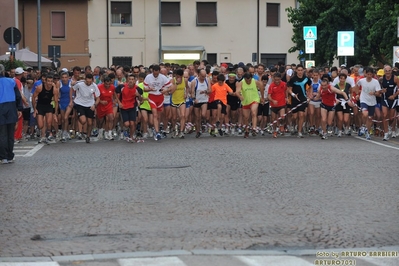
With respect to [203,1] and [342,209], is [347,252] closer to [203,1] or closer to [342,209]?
[342,209]

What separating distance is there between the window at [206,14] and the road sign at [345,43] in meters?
26.4

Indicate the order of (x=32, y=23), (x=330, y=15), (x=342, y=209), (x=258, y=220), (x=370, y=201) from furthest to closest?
(x=32, y=23)
(x=330, y=15)
(x=370, y=201)
(x=342, y=209)
(x=258, y=220)

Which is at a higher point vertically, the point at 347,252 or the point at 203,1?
the point at 203,1

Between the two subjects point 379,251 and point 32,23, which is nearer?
point 379,251

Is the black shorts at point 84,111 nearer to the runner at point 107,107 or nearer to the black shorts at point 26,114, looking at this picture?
the runner at point 107,107

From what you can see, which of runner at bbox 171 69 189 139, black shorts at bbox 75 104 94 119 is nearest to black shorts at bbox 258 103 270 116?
runner at bbox 171 69 189 139

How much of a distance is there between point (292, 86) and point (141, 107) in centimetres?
382

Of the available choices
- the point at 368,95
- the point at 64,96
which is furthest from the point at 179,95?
the point at 368,95

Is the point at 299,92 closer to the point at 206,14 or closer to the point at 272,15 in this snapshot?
the point at 206,14

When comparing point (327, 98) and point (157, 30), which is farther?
point (157, 30)

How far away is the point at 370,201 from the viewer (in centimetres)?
1166

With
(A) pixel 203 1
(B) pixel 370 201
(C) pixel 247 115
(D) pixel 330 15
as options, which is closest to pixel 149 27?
(A) pixel 203 1

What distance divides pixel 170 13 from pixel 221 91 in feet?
117

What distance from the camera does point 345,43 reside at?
34.2 metres
